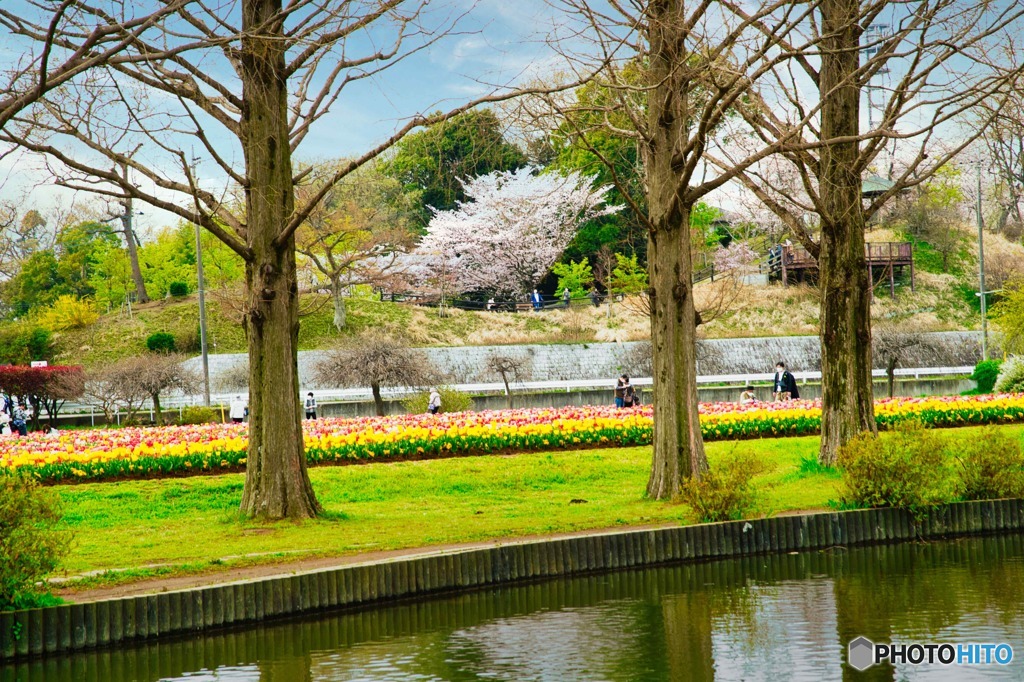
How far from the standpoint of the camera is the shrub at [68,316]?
4944cm

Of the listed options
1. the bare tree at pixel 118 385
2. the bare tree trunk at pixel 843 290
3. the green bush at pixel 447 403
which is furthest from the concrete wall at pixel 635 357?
the bare tree trunk at pixel 843 290

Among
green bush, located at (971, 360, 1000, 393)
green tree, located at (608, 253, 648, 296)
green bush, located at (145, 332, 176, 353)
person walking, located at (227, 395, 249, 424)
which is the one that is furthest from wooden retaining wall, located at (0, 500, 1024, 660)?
green bush, located at (145, 332, 176, 353)

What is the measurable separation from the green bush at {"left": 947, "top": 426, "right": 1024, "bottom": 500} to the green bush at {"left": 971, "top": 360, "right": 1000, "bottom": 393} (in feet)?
71.0

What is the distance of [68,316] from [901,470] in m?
46.0

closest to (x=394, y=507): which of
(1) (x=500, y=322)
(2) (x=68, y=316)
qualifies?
(1) (x=500, y=322)

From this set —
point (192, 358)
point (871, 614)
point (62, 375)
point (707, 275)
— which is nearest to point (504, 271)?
point (707, 275)

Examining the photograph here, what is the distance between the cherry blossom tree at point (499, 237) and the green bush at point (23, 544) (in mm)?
47614

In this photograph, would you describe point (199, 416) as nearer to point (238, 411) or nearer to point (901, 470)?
point (238, 411)

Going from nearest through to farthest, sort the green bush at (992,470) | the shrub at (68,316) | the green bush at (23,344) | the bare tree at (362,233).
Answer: the green bush at (992,470)
the green bush at (23,344)
the bare tree at (362,233)
the shrub at (68,316)

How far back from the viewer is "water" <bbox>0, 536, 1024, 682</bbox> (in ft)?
23.3

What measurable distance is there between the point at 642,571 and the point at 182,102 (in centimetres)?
712

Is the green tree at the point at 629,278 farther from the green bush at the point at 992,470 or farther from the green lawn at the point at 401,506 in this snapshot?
the green bush at the point at 992,470

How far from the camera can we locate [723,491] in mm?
11008

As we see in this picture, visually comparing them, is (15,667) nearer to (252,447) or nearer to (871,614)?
(252,447)
